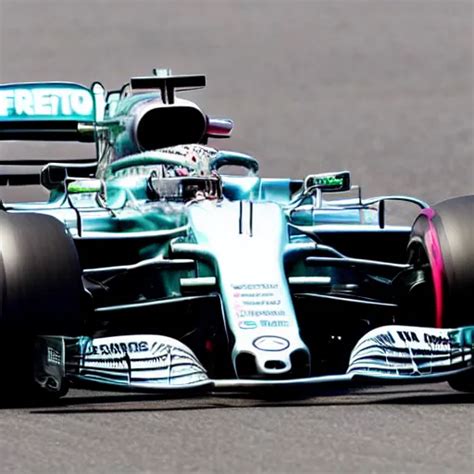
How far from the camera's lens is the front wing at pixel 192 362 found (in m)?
7.87

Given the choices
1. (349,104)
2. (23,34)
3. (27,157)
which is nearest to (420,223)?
(27,157)

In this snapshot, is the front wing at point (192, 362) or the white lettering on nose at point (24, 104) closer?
the front wing at point (192, 362)

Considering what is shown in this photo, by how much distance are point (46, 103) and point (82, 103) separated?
0.79ft

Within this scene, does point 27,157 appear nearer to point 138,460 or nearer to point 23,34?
point 138,460

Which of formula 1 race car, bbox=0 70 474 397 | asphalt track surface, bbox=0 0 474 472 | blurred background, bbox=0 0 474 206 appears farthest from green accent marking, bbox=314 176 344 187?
blurred background, bbox=0 0 474 206

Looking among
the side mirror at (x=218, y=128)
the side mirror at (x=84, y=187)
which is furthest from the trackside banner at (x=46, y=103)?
the side mirror at (x=84, y=187)

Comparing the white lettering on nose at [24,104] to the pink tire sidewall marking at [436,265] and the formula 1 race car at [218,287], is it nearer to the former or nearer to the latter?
the formula 1 race car at [218,287]

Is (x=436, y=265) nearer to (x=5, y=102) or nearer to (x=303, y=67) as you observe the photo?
(x=5, y=102)

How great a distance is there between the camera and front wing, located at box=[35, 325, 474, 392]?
7.87 meters

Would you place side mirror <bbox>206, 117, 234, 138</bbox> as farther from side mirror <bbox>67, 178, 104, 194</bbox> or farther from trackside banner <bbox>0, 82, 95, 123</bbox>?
side mirror <bbox>67, 178, 104, 194</bbox>

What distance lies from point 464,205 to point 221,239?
1176 mm

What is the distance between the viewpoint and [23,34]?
108 feet

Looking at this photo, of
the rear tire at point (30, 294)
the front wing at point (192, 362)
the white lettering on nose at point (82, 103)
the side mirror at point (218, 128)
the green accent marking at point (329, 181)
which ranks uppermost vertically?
the white lettering on nose at point (82, 103)

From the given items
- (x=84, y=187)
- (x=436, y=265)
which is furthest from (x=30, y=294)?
(x=436, y=265)
